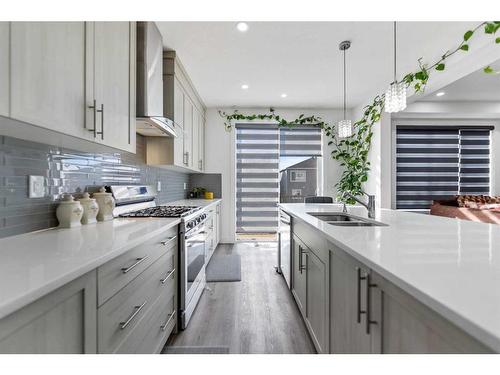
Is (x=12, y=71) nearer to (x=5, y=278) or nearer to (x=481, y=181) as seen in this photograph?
(x=5, y=278)

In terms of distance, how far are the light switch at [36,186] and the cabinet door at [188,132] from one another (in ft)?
6.19

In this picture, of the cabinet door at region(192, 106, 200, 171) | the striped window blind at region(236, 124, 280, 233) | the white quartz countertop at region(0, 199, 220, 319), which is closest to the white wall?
the striped window blind at region(236, 124, 280, 233)

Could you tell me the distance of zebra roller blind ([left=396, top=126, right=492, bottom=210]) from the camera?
529cm

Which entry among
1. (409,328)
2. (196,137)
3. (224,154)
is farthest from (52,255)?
(224,154)

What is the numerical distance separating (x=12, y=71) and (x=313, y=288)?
6.04ft

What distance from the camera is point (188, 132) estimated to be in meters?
3.49

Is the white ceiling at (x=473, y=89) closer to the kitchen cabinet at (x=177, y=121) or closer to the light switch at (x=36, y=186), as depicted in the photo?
the kitchen cabinet at (x=177, y=121)

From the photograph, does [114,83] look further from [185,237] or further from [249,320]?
[249,320]

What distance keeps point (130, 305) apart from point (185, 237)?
2.64 feet

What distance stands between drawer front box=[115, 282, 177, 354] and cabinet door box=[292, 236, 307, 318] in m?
0.99

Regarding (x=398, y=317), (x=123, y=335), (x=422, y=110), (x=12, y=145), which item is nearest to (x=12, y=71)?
(x=12, y=145)

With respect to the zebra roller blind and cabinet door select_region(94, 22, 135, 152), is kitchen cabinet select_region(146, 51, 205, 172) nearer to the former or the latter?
cabinet door select_region(94, 22, 135, 152)

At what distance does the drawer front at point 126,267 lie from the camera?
3.13 ft

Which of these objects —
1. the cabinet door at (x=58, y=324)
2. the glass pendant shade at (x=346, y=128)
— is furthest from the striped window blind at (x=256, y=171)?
the cabinet door at (x=58, y=324)
